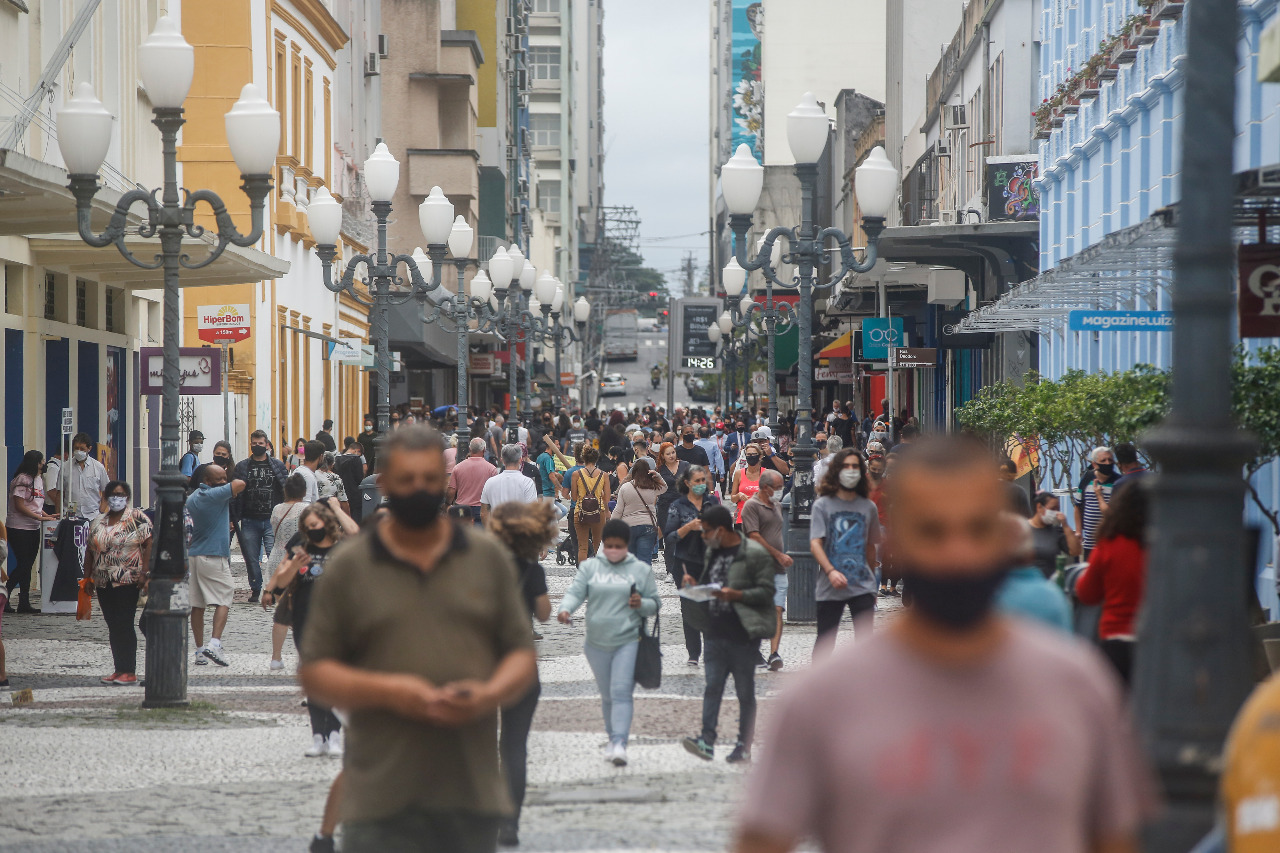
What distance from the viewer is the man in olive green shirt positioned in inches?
178

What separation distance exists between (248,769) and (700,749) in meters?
2.43

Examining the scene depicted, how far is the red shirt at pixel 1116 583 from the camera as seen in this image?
7.71m

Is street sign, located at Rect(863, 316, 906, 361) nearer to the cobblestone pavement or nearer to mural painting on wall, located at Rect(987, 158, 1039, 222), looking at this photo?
mural painting on wall, located at Rect(987, 158, 1039, 222)

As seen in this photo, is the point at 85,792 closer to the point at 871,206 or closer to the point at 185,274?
the point at 871,206

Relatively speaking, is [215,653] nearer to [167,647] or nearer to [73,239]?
[167,647]

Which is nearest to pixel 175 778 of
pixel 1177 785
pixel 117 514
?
pixel 117 514

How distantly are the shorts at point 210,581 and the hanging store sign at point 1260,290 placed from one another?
25.5ft

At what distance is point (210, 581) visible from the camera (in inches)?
559

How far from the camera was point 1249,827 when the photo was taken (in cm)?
292

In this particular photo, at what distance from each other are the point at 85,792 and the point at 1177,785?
616 centimetres

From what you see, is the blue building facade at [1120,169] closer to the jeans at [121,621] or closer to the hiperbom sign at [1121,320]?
the hiperbom sign at [1121,320]

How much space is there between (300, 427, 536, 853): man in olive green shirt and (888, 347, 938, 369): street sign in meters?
24.2

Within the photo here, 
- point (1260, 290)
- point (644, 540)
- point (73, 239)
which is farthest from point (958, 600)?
point (73, 239)

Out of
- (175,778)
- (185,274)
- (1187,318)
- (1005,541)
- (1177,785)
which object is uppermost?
(185,274)
